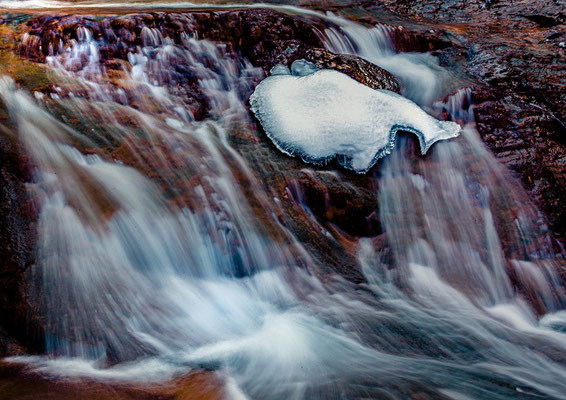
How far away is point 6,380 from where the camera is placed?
2295mm

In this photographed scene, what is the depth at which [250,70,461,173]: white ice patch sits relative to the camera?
438cm

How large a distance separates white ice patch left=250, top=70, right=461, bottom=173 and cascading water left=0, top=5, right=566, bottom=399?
0.25 metres

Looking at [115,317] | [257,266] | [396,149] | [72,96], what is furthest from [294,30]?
[115,317]

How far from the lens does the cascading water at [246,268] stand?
2852mm

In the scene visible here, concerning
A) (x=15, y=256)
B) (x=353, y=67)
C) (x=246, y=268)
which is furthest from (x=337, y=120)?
(x=15, y=256)

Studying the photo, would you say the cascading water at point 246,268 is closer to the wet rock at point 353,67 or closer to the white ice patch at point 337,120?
the white ice patch at point 337,120

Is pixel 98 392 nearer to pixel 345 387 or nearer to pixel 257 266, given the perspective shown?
pixel 345 387

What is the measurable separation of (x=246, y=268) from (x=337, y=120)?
194cm

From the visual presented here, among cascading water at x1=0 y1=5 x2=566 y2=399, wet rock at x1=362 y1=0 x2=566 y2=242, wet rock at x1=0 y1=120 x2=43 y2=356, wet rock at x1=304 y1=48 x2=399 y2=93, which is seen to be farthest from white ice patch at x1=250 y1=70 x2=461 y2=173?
wet rock at x1=0 y1=120 x2=43 y2=356

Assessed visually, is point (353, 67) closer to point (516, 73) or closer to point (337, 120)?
point (337, 120)

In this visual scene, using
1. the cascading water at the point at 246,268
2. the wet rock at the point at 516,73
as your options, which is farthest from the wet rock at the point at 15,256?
the wet rock at the point at 516,73

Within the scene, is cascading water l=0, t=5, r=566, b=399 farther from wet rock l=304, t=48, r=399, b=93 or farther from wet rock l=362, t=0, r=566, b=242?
wet rock l=304, t=48, r=399, b=93

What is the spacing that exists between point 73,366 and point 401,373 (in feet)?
7.25

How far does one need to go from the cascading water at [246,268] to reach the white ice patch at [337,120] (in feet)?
0.80
